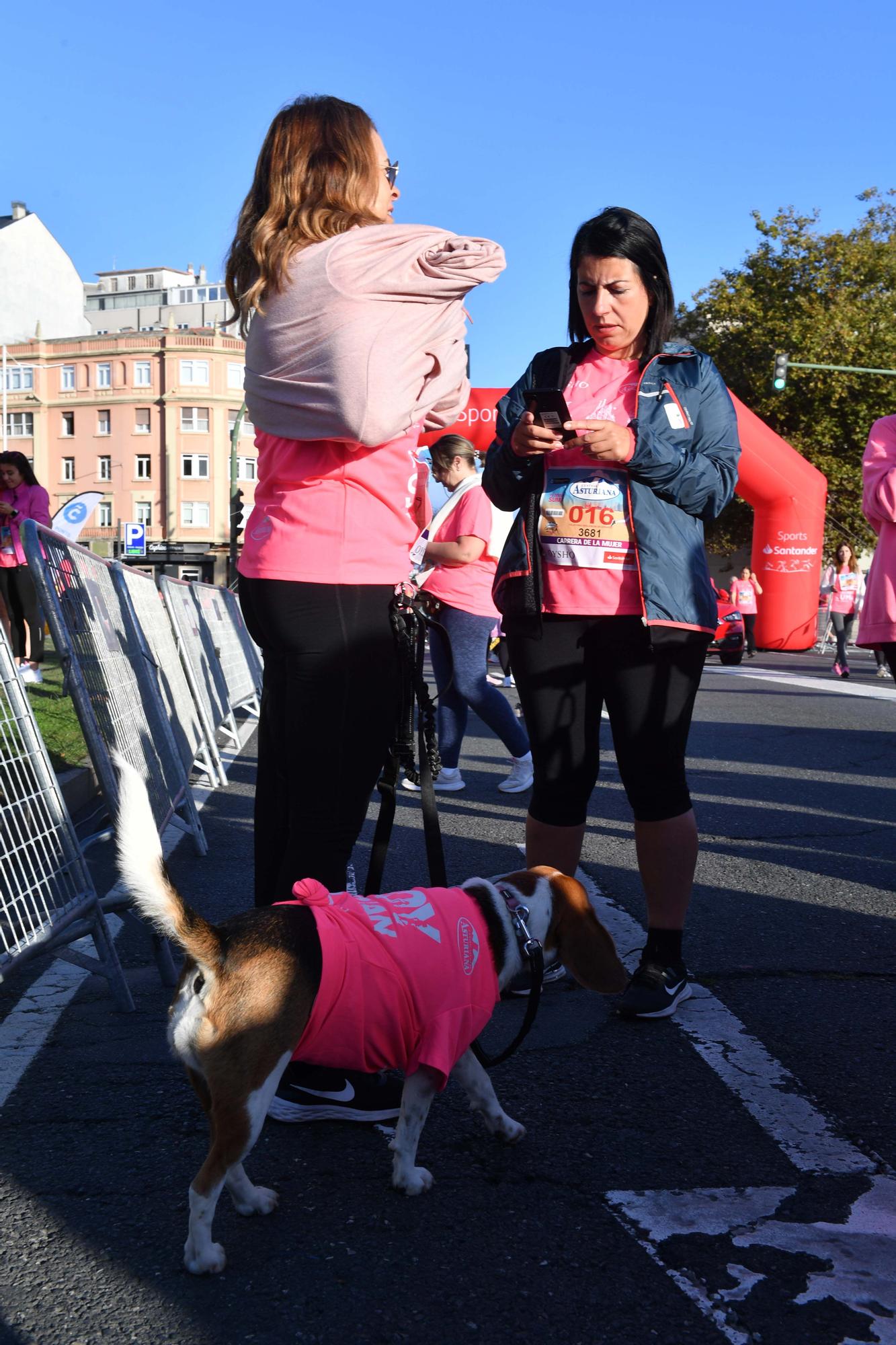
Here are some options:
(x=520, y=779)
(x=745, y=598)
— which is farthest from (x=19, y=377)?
(x=520, y=779)

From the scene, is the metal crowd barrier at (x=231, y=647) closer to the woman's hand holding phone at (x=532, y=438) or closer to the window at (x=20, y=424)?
the woman's hand holding phone at (x=532, y=438)

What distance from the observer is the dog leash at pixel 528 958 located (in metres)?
2.63

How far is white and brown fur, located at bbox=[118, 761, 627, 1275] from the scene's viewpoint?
6.88 feet

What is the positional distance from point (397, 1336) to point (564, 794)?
1828 millimetres

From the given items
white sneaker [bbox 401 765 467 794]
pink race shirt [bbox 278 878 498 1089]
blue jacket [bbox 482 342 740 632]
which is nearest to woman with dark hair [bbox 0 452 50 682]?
white sneaker [bbox 401 765 467 794]

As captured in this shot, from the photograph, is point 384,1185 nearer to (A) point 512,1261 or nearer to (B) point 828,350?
(A) point 512,1261

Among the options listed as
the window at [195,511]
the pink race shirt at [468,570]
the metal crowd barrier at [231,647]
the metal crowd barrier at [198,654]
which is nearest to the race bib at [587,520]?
the pink race shirt at [468,570]

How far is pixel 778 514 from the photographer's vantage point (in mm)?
20344

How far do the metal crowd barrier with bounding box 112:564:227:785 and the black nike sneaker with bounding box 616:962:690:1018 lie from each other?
9.58ft

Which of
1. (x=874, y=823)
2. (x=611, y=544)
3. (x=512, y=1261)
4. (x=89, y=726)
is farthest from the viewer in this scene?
(x=874, y=823)

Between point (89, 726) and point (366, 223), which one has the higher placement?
point (366, 223)

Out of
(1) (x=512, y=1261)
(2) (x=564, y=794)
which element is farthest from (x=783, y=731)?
(1) (x=512, y=1261)

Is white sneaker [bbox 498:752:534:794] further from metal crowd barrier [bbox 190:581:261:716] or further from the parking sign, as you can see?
the parking sign

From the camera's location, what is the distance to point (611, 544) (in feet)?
11.1
